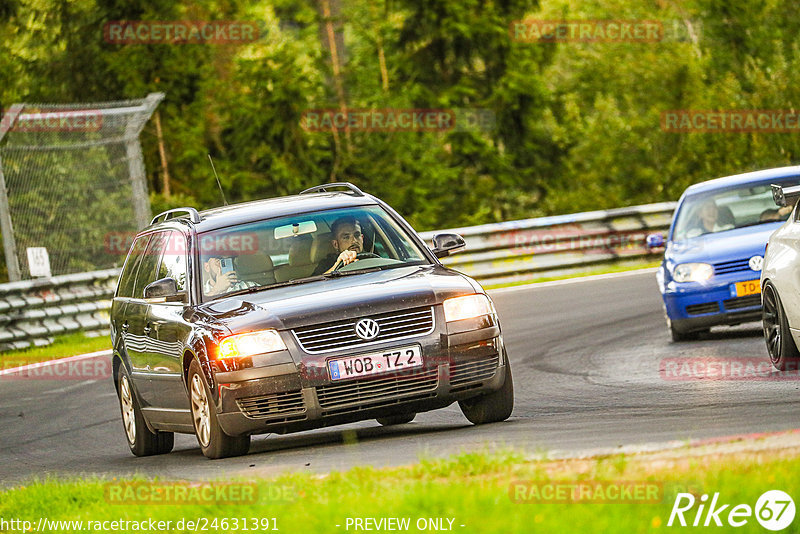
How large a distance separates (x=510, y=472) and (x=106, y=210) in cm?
1636

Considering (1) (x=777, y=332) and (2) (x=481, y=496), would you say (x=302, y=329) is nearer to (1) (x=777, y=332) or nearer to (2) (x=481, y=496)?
(2) (x=481, y=496)

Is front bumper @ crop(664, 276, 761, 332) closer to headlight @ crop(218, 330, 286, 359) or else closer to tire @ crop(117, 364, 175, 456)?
tire @ crop(117, 364, 175, 456)

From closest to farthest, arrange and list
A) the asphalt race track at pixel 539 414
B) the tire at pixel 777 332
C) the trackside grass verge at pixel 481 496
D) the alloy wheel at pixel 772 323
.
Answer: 1. the trackside grass verge at pixel 481 496
2. the asphalt race track at pixel 539 414
3. the tire at pixel 777 332
4. the alloy wheel at pixel 772 323

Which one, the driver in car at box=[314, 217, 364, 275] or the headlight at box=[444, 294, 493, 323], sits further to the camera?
the driver in car at box=[314, 217, 364, 275]

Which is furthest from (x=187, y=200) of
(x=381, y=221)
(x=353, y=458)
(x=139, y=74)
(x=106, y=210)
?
(x=353, y=458)

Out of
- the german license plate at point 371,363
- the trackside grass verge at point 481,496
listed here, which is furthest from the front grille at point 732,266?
the trackside grass verge at point 481,496

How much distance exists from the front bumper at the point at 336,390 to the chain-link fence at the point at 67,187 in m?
12.7

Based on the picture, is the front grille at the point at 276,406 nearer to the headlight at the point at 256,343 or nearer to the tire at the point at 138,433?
the headlight at the point at 256,343

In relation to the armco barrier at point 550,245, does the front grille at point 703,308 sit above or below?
above

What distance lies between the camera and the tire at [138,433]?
35.3ft

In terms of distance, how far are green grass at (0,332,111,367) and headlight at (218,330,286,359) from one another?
425 inches

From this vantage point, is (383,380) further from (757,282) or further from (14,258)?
(14,258)

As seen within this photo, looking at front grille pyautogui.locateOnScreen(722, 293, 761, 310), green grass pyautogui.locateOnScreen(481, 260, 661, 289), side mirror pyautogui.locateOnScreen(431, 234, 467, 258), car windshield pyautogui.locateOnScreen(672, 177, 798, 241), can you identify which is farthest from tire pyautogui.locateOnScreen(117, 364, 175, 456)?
green grass pyautogui.locateOnScreen(481, 260, 661, 289)

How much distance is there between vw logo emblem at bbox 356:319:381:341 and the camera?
8.77 metres
